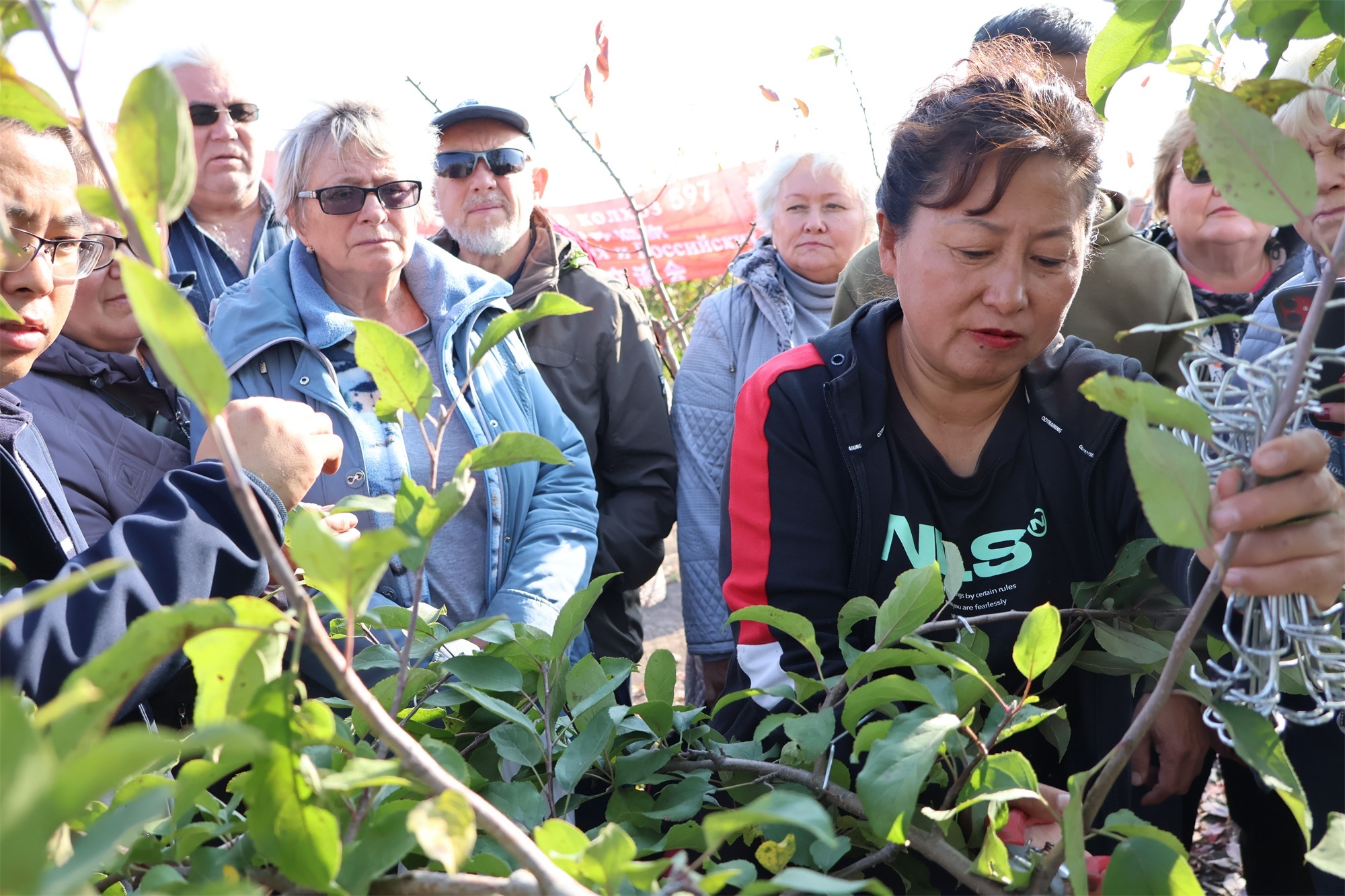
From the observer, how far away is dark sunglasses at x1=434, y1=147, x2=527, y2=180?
11.5 ft

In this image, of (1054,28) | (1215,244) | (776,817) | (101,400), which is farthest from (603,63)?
(776,817)

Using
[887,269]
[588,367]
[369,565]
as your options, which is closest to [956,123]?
[887,269]

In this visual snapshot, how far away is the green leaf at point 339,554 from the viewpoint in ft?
2.12

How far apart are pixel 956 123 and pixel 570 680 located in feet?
3.75

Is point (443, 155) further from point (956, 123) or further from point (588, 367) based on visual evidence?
point (956, 123)

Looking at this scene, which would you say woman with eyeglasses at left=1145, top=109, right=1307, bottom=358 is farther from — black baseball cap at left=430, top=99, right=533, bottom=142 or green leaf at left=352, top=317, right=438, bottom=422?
green leaf at left=352, top=317, right=438, bottom=422

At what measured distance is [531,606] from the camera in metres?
2.56

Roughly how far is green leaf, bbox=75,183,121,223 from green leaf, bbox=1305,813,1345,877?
39.0 inches

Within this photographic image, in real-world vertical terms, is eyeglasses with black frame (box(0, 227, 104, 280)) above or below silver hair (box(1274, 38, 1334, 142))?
below

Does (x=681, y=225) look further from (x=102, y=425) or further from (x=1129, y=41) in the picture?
(x=1129, y=41)

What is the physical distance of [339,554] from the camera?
25.6 inches

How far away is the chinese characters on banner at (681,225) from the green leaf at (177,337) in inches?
292

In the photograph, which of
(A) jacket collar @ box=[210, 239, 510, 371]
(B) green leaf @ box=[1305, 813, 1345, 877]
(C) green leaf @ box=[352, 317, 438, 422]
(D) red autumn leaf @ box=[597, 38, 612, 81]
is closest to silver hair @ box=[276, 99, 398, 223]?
(A) jacket collar @ box=[210, 239, 510, 371]

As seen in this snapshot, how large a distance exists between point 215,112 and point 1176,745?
3.30 m
